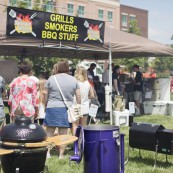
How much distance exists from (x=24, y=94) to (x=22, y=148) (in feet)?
6.63

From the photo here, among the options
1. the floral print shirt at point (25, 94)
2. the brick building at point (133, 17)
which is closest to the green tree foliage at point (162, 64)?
the brick building at point (133, 17)

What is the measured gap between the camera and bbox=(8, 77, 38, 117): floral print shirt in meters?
5.96

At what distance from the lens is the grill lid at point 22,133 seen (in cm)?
409

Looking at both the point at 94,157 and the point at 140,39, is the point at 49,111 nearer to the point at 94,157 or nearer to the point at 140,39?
the point at 94,157

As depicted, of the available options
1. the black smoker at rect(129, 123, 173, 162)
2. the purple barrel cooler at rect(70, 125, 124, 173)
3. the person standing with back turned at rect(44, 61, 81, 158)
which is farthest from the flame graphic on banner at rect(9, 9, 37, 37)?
the purple barrel cooler at rect(70, 125, 124, 173)

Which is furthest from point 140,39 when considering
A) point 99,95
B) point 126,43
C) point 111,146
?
point 111,146

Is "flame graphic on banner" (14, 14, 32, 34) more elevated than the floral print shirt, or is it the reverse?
"flame graphic on banner" (14, 14, 32, 34)

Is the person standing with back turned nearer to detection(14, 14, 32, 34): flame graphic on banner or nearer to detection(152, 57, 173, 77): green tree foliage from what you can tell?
detection(14, 14, 32, 34): flame graphic on banner

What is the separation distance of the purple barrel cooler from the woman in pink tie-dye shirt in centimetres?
161

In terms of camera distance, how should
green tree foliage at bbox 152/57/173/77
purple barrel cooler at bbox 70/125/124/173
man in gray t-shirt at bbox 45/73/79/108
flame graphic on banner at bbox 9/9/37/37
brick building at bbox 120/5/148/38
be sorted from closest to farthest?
purple barrel cooler at bbox 70/125/124/173, man in gray t-shirt at bbox 45/73/79/108, flame graphic on banner at bbox 9/9/37/37, brick building at bbox 120/5/148/38, green tree foliage at bbox 152/57/173/77

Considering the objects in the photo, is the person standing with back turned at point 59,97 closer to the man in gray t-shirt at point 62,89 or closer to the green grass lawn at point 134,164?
the man in gray t-shirt at point 62,89

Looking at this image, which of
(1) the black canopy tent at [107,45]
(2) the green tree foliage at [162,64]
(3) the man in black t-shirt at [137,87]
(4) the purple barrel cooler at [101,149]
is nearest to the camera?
(4) the purple barrel cooler at [101,149]

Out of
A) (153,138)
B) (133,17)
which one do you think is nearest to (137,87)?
(153,138)

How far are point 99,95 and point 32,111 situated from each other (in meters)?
7.08
